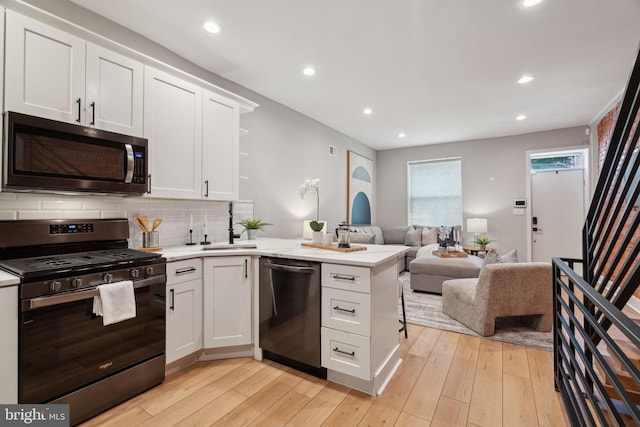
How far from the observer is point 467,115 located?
15.2 feet

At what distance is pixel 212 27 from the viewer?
242 cm

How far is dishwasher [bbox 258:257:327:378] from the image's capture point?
2.12 meters

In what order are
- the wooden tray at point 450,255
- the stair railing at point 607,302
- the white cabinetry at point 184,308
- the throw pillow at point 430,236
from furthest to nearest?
the throw pillow at point 430,236
the wooden tray at point 450,255
the white cabinetry at point 184,308
the stair railing at point 607,302

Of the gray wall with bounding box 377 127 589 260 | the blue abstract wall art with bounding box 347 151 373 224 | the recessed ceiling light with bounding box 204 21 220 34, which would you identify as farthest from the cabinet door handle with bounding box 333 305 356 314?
the gray wall with bounding box 377 127 589 260

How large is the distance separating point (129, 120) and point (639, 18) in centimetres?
400

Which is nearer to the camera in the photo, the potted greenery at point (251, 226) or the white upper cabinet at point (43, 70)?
the white upper cabinet at point (43, 70)

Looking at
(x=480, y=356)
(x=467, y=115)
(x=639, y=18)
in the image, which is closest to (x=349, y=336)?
(x=480, y=356)

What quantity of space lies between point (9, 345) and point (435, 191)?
6724 millimetres

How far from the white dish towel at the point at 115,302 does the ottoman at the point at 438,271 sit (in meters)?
3.65

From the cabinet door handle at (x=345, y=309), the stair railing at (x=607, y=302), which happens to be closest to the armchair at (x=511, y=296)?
the stair railing at (x=607, y=302)

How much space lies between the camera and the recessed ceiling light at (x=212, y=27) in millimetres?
2379

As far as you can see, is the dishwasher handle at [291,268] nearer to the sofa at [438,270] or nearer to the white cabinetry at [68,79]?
the white cabinetry at [68,79]

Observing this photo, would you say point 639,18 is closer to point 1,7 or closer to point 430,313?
point 430,313

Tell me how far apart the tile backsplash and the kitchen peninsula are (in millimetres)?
483
